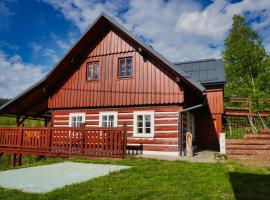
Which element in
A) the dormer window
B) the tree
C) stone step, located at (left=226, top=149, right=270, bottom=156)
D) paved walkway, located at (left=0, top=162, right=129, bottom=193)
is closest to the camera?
paved walkway, located at (left=0, top=162, right=129, bottom=193)

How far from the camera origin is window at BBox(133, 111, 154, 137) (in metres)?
14.0

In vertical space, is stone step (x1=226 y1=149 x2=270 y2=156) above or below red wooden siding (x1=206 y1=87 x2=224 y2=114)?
below

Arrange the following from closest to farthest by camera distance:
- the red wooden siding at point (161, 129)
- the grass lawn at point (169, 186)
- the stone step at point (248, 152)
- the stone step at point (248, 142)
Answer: the grass lawn at point (169, 186)
the stone step at point (248, 152)
the stone step at point (248, 142)
the red wooden siding at point (161, 129)

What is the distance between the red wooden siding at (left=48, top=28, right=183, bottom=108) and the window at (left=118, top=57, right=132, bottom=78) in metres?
0.24

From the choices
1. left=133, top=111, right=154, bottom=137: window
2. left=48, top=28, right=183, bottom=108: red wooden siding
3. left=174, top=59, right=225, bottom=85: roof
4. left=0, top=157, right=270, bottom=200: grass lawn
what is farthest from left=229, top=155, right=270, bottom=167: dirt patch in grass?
left=174, top=59, right=225, bottom=85: roof

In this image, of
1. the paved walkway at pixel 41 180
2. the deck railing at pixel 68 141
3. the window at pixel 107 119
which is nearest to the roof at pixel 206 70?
the window at pixel 107 119

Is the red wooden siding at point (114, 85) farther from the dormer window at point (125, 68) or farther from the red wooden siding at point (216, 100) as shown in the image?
the red wooden siding at point (216, 100)

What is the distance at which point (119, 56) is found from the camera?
1525 cm

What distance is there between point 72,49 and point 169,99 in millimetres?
6711

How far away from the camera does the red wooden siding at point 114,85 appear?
1388 centimetres

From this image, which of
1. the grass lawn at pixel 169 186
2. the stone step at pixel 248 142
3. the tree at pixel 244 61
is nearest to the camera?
the grass lawn at pixel 169 186

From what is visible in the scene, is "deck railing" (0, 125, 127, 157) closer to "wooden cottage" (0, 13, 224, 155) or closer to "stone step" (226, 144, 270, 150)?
"wooden cottage" (0, 13, 224, 155)

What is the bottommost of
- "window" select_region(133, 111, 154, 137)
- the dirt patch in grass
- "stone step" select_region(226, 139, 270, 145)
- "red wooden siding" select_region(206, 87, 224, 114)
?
the dirt patch in grass

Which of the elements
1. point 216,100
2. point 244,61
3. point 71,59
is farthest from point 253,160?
point 244,61
